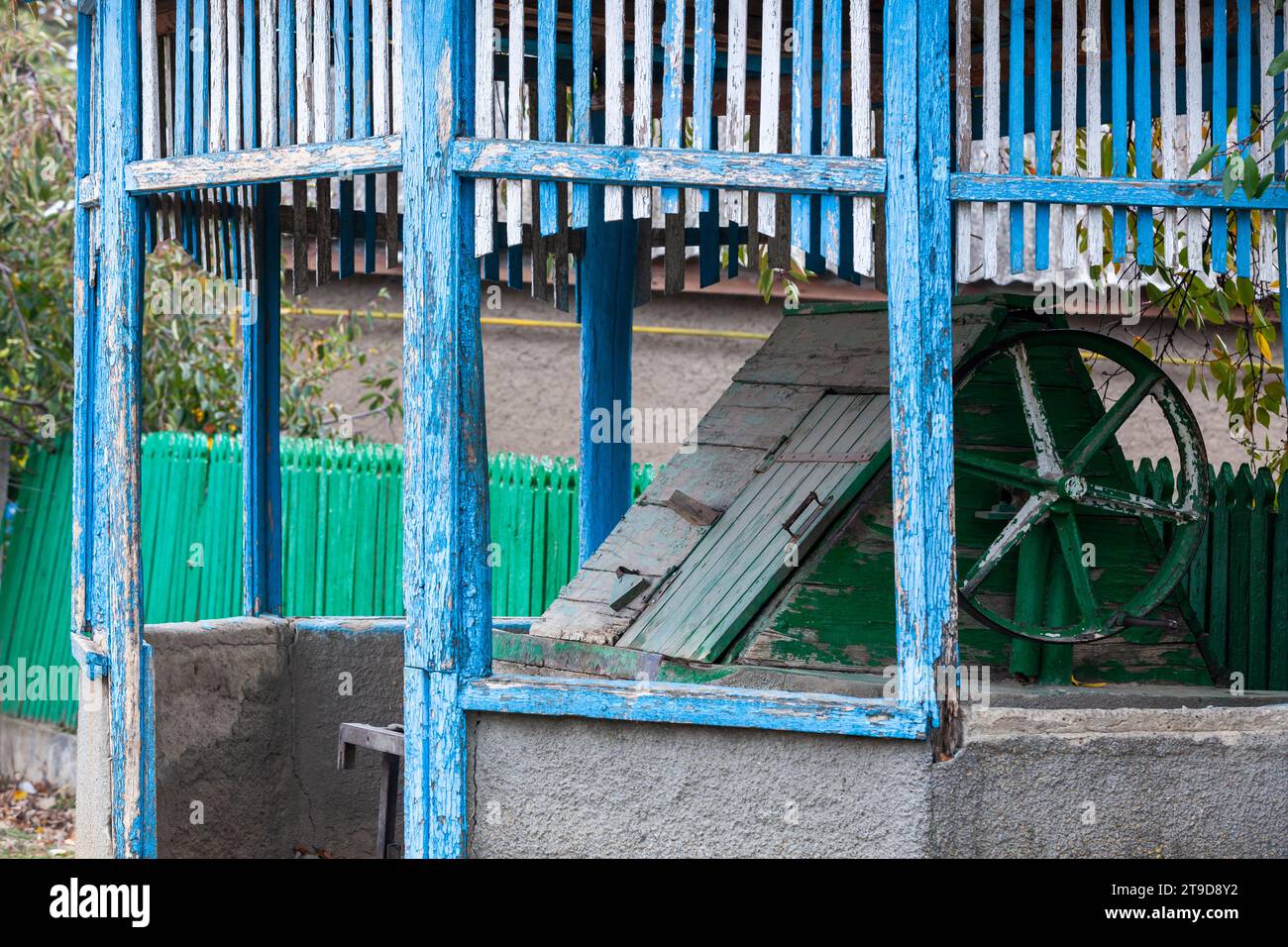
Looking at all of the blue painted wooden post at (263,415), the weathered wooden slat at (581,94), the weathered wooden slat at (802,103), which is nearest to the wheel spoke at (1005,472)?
the weathered wooden slat at (802,103)

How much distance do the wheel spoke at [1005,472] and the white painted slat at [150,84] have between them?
3.00m

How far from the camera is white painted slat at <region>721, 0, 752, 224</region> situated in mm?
4633

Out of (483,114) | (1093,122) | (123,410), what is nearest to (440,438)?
(483,114)

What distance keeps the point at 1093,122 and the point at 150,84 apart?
10.2 feet

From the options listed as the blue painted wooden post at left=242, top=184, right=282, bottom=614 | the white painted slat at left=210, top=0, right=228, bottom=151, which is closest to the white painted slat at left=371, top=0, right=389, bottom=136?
the white painted slat at left=210, top=0, right=228, bottom=151

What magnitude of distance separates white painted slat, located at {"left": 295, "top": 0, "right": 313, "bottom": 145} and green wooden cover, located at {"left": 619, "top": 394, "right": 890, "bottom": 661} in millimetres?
2081

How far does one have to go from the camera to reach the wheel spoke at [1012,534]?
18.0ft

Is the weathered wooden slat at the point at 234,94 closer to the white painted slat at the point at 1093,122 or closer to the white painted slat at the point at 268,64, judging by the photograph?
the white painted slat at the point at 268,64

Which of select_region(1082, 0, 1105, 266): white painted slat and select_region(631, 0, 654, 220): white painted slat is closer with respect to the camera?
select_region(631, 0, 654, 220): white painted slat

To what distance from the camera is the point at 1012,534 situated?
18.2ft

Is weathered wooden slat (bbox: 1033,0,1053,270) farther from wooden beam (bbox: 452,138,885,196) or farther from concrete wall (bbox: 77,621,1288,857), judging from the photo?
concrete wall (bbox: 77,621,1288,857)
